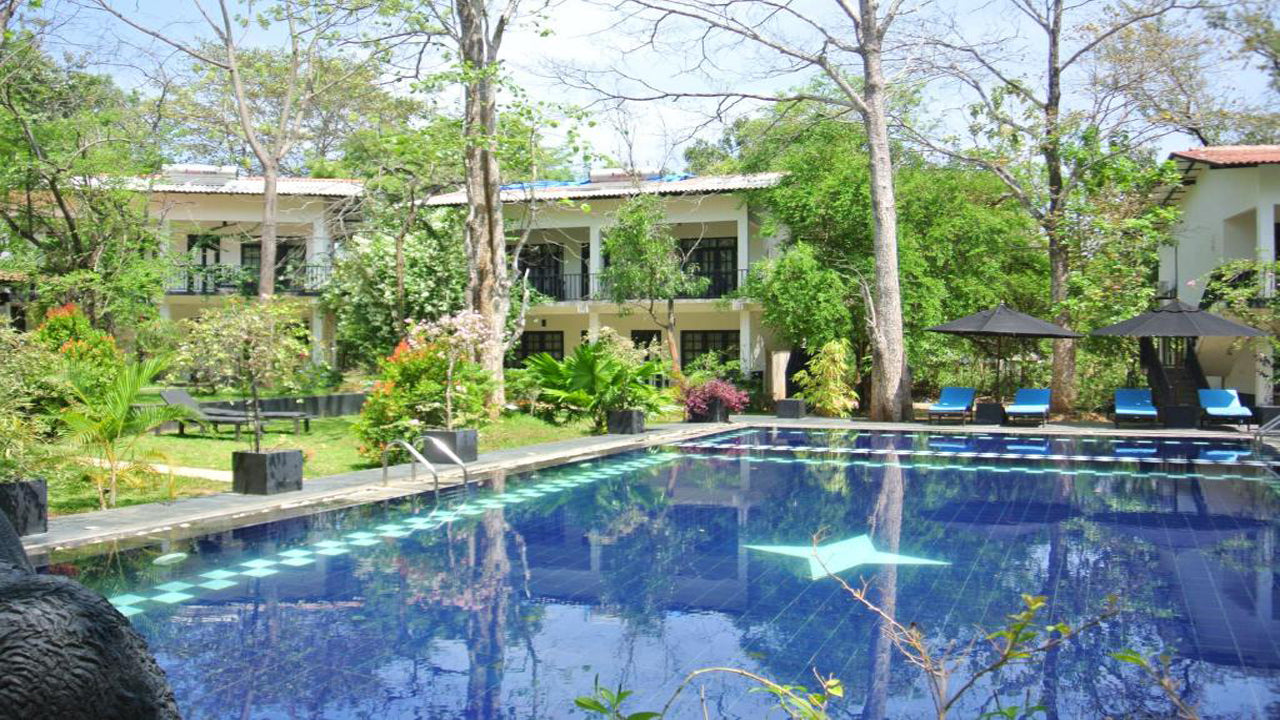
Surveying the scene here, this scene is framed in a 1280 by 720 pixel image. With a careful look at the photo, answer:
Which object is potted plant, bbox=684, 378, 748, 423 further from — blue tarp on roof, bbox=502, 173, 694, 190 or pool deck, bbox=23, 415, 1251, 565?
blue tarp on roof, bbox=502, 173, 694, 190

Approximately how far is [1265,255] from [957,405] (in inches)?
254

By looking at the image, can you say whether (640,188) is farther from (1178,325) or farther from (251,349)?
(251,349)

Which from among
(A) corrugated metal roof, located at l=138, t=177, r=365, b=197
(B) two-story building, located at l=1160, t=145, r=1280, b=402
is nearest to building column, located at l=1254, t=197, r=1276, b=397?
(B) two-story building, located at l=1160, t=145, r=1280, b=402

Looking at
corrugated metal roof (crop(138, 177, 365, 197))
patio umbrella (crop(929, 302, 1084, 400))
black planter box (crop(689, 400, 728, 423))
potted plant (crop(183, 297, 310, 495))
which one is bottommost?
black planter box (crop(689, 400, 728, 423))

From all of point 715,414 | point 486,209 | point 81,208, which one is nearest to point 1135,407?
point 715,414

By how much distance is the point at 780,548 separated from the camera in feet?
24.6

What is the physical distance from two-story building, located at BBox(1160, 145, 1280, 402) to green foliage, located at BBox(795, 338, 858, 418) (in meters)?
7.14

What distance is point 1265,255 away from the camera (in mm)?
18766

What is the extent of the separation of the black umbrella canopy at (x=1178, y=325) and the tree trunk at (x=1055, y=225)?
261 centimetres

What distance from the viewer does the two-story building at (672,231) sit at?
2534cm

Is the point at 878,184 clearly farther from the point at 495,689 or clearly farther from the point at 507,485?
the point at 495,689

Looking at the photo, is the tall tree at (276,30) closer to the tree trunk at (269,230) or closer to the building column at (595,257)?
the tree trunk at (269,230)

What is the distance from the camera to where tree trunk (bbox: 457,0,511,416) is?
53.9ft

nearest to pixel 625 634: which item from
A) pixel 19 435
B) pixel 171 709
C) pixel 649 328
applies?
pixel 171 709
